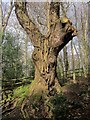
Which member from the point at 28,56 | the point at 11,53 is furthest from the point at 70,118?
the point at 28,56

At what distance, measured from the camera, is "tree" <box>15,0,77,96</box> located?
287 inches

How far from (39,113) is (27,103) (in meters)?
0.58

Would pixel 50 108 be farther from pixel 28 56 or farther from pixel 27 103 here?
pixel 28 56

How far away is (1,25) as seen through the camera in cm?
1106

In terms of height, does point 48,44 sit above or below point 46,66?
above

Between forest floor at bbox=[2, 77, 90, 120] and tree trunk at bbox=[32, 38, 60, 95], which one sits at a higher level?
tree trunk at bbox=[32, 38, 60, 95]

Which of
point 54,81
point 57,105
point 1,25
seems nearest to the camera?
point 57,105

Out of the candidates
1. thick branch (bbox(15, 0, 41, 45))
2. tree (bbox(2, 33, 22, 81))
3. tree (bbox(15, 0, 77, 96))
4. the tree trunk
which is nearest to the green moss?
tree (bbox(15, 0, 77, 96))

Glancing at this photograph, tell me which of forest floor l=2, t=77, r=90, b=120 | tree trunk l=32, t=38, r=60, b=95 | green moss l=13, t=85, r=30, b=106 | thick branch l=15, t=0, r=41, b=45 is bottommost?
forest floor l=2, t=77, r=90, b=120

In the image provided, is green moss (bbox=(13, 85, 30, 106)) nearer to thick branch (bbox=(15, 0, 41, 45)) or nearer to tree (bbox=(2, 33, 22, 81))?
thick branch (bbox=(15, 0, 41, 45))

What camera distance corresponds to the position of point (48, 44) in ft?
24.7

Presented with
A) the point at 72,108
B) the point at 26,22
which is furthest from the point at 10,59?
the point at 72,108

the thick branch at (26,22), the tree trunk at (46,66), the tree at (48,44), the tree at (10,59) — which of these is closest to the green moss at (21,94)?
the tree at (48,44)

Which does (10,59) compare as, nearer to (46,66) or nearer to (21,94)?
(21,94)
